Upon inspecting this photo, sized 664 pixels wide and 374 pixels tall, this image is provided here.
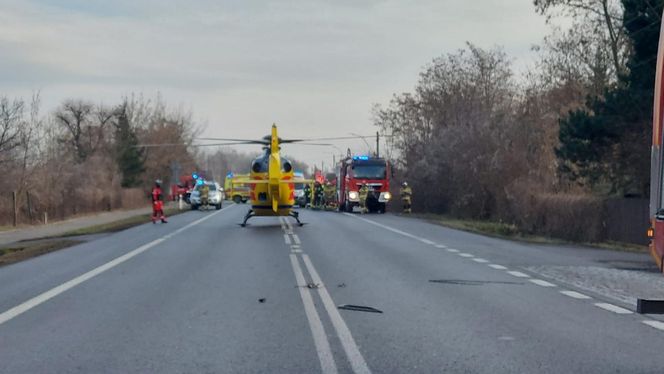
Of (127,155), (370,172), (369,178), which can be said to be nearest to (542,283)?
(369,178)

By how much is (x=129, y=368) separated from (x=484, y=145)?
130ft

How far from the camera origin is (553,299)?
1377 cm

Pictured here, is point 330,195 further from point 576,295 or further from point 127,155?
point 576,295

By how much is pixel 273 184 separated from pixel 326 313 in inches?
909

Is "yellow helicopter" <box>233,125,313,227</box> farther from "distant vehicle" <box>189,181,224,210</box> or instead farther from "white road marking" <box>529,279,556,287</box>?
"distant vehicle" <box>189,181,224,210</box>

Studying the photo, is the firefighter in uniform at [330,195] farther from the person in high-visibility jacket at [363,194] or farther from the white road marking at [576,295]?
the white road marking at [576,295]

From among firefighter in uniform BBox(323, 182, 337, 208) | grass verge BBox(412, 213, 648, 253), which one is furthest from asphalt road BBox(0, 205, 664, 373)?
firefighter in uniform BBox(323, 182, 337, 208)

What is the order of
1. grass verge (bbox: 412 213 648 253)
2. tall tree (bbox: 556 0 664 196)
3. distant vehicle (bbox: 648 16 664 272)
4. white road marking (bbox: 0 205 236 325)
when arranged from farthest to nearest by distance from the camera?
1. tall tree (bbox: 556 0 664 196)
2. grass verge (bbox: 412 213 648 253)
3. white road marking (bbox: 0 205 236 325)
4. distant vehicle (bbox: 648 16 664 272)

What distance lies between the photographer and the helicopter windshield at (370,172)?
5306cm

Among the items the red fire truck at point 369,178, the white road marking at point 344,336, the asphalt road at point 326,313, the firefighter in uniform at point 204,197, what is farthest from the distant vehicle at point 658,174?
the firefighter in uniform at point 204,197

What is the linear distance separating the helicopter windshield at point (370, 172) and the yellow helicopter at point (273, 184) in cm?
1722

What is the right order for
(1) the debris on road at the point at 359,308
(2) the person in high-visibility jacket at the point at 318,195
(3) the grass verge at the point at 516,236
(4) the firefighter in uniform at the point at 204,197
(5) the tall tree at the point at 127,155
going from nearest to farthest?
(1) the debris on road at the point at 359,308
(3) the grass verge at the point at 516,236
(4) the firefighter in uniform at the point at 204,197
(2) the person in high-visibility jacket at the point at 318,195
(5) the tall tree at the point at 127,155

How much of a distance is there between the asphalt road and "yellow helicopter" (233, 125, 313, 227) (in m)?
12.0

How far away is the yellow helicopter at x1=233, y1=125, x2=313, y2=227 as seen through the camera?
3509 centimetres
